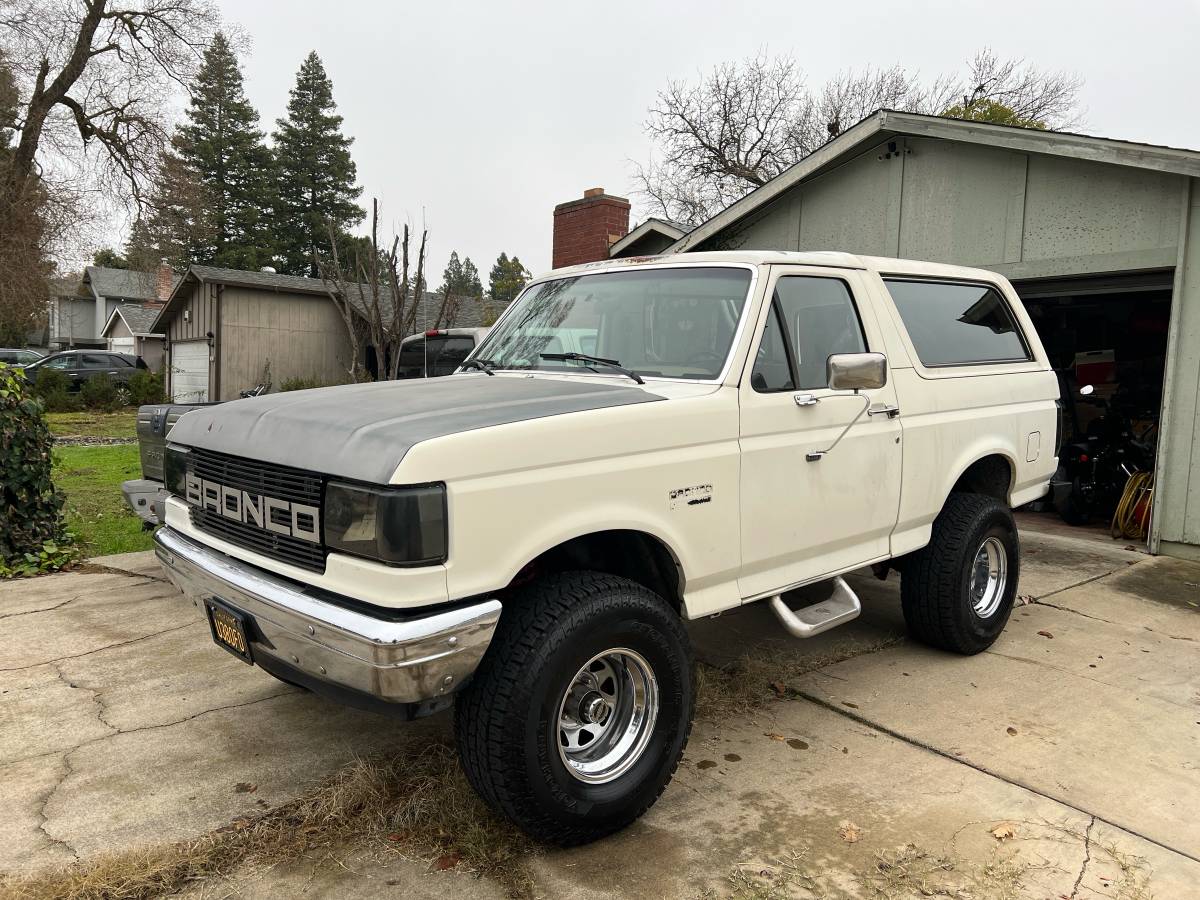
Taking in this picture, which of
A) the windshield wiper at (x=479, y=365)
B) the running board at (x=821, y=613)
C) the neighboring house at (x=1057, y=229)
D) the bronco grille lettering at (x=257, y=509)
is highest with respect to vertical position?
the neighboring house at (x=1057, y=229)

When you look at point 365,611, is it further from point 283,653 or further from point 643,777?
point 643,777

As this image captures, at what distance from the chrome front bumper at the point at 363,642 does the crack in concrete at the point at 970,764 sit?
7.33 ft

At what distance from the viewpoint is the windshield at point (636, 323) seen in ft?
12.2

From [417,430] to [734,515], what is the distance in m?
1.36

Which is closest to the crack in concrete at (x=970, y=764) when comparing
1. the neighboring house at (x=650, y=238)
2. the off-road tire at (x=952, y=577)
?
the off-road tire at (x=952, y=577)

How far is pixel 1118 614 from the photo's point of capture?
19.0 ft

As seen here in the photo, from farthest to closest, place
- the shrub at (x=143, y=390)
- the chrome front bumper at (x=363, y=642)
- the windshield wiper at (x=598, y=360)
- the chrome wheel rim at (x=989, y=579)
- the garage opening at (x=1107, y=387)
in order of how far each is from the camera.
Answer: the shrub at (x=143, y=390) < the garage opening at (x=1107, y=387) < the chrome wheel rim at (x=989, y=579) < the windshield wiper at (x=598, y=360) < the chrome front bumper at (x=363, y=642)

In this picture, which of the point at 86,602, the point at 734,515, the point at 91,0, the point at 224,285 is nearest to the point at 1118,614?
the point at 734,515

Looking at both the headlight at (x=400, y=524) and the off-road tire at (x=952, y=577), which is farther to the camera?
the off-road tire at (x=952, y=577)

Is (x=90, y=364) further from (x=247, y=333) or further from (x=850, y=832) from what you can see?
(x=850, y=832)

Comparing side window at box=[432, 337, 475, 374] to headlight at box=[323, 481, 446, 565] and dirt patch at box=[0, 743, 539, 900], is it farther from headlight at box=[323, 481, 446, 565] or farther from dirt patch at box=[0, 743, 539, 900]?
headlight at box=[323, 481, 446, 565]

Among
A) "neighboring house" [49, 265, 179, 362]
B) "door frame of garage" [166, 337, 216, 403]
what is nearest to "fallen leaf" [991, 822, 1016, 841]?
"door frame of garage" [166, 337, 216, 403]

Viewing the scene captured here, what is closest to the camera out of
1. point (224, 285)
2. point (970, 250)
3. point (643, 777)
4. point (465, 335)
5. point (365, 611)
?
point (365, 611)

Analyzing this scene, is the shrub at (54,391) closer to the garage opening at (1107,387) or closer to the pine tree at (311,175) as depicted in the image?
the garage opening at (1107,387)
